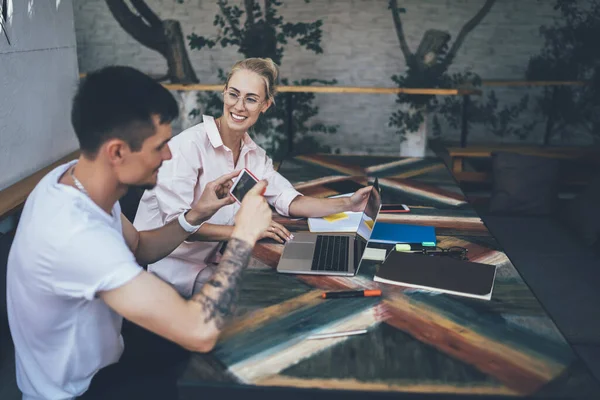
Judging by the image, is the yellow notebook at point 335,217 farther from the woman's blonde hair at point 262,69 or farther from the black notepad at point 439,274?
the woman's blonde hair at point 262,69

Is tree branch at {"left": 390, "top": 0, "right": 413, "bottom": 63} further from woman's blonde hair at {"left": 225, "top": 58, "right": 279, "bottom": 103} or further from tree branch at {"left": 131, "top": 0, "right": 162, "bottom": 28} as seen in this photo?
woman's blonde hair at {"left": 225, "top": 58, "right": 279, "bottom": 103}

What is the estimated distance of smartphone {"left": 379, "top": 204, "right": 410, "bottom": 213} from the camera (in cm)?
212

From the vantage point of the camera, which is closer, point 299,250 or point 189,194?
point 299,250

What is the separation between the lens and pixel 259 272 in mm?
1577

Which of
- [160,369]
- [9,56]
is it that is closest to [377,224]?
[160,369]

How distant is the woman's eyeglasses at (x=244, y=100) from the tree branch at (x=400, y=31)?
3.33m

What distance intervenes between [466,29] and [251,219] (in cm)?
440

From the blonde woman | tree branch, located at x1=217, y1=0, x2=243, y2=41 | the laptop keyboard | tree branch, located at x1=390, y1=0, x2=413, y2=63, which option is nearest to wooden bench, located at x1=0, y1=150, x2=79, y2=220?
the blonde woman

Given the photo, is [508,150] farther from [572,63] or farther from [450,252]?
[450,252]

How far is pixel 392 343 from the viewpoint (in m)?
1.22

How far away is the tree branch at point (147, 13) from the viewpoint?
5.14m

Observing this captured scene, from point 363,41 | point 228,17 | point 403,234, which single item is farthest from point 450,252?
point 228,17

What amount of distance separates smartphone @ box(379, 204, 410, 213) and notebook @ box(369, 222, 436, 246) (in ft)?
0.54

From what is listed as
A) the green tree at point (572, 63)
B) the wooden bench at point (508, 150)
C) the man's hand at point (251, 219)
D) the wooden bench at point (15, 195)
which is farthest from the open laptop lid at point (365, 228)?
the green tree at point (572, 63)
